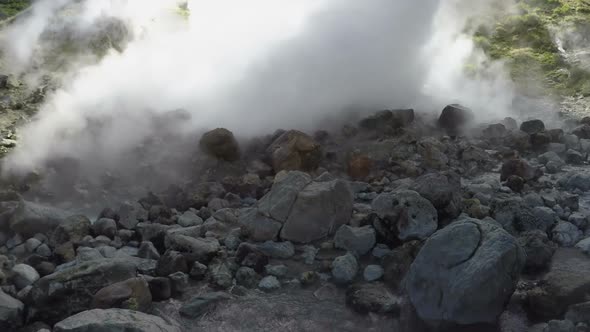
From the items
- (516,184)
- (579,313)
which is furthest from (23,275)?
(516,184)

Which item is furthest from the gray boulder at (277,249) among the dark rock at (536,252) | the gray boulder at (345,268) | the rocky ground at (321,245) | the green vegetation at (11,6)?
the green vegetation at (11,6)

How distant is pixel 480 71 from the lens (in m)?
18.7

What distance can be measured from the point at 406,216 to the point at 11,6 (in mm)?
16712

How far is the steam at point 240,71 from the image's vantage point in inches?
502

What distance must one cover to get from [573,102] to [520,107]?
1612mm

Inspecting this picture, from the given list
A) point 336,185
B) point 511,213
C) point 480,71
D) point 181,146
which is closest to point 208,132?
point 181,146

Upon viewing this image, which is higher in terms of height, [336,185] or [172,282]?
[336,185]

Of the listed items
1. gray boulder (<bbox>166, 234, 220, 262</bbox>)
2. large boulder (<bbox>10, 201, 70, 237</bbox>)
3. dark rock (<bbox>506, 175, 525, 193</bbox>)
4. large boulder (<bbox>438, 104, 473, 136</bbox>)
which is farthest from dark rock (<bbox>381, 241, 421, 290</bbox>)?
large boulder (<bbox>438, 104, 473, 136</bbox>)

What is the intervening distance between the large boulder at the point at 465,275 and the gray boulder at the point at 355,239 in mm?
1602

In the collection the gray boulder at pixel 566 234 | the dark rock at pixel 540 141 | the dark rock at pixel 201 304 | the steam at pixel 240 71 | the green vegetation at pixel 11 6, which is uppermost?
the green vegetation at pixel 11 6

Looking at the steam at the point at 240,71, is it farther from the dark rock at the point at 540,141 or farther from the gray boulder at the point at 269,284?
the gray boulder at the point at 269,284

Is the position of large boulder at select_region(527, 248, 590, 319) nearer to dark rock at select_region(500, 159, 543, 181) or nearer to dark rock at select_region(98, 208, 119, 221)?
Result: dark rock at select_region(500, 159, 543, 181)

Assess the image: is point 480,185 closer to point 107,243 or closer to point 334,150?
point 334,150

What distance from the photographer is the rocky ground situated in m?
7.00
